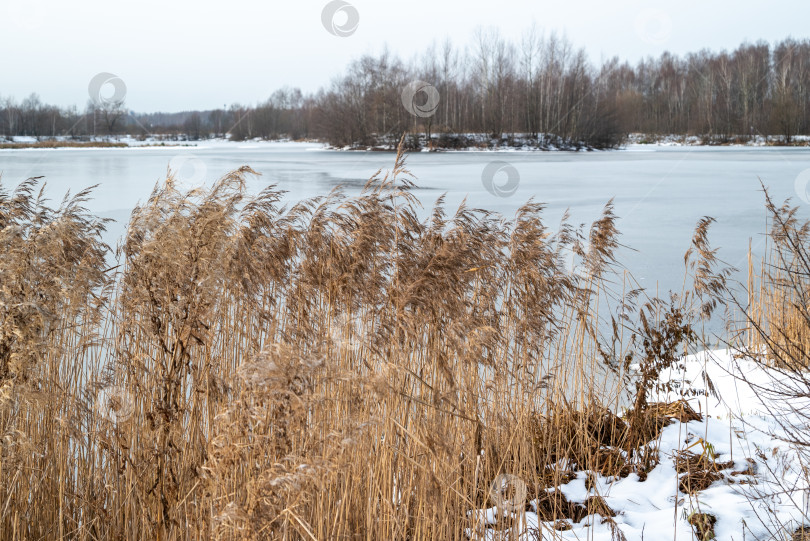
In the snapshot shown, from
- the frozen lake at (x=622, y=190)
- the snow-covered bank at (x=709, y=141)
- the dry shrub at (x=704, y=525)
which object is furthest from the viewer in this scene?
the snow-covered bank at (x=709, y=141)

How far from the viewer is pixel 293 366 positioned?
5.47ft

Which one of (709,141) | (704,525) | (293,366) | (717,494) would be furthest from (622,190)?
(709,141)

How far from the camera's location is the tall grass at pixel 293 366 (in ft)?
7.84

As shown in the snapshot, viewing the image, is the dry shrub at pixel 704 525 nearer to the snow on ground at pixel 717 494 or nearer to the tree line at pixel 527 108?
the snow on ground at pixel 717 494

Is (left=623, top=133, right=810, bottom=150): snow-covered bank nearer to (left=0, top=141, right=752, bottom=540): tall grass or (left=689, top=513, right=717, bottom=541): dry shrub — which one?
(left=0, top=141, right=752, bottom=540): tall grass

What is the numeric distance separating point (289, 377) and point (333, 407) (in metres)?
1.35

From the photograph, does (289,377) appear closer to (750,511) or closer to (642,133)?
(750,511)

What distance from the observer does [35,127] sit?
55500 mm

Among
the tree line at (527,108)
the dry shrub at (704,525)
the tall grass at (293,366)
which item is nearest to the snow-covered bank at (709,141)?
the tree line at (527,108)

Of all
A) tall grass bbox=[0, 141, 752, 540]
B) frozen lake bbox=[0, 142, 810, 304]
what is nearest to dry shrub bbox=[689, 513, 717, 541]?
tall grass bbox=[0, 141, 752, 540]

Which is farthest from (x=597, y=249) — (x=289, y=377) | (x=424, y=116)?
(x=424, y=116)

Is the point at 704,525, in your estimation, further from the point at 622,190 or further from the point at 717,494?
the point at 622,190

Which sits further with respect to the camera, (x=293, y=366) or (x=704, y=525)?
(x=704, y=525)

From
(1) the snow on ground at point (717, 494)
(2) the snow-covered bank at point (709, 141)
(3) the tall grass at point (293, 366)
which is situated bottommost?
(1) the snow on ground at point (717, 494)
